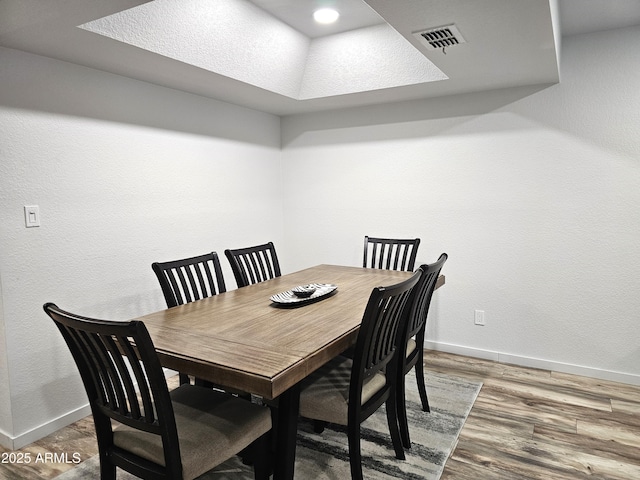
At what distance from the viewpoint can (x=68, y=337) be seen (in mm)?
1486

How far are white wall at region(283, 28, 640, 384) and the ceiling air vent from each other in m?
1.22

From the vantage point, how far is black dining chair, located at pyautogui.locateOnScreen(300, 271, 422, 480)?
1.74 metres

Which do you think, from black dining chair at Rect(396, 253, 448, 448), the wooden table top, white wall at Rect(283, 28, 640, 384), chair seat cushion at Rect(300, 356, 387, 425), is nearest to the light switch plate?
the wooden table top

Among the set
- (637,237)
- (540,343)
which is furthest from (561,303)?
(637,237)

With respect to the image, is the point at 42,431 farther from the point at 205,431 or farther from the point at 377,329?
the point at 377,329

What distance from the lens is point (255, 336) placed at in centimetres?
174

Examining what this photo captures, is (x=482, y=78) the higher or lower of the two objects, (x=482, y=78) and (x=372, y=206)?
the higher

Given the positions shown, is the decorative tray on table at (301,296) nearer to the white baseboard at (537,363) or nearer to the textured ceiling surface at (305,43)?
the textured ceiling surface at (305,43)

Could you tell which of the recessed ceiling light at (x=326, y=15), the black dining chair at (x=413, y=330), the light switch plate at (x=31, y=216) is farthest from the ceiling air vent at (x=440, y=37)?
the light switch plate at (x=31, y=216)

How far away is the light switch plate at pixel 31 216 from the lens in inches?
91.2

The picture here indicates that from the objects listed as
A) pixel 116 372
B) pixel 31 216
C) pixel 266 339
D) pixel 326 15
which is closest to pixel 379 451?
pixel 266 339

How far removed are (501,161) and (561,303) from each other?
3.71ft

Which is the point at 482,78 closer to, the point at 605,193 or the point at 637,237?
the point at 605,193

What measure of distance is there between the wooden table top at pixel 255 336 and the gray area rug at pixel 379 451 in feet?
2.42
